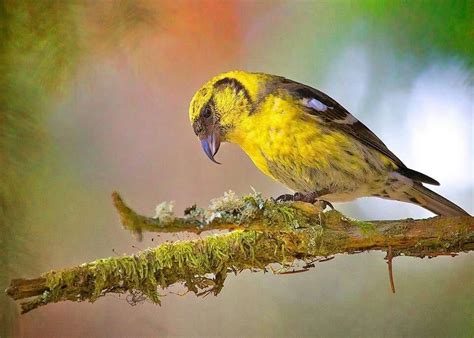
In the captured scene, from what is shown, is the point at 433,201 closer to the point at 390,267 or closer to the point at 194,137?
the point at 390,267

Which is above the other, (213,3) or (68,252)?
(213,3)

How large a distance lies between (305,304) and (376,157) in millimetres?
422

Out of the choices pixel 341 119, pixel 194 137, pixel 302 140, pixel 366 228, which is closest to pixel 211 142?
pixel 194 137

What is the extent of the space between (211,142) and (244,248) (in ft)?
1.13

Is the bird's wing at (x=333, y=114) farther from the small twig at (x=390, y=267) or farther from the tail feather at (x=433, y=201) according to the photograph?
the small twig at (x=390, y=267)

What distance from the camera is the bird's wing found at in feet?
4.46

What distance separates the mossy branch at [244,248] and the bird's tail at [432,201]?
147mm

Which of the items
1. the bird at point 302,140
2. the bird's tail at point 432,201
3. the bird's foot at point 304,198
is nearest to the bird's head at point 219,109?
the bird at point 302,140

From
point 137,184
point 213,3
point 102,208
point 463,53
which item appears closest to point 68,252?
point 102,208

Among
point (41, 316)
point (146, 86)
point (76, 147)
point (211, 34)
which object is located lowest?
point (41, 316)

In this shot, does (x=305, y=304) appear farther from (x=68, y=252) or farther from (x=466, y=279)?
(x=68, y=252)

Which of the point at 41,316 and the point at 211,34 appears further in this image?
the point at 211,34

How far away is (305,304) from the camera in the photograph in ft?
4.47

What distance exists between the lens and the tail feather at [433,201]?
137 centimetres
